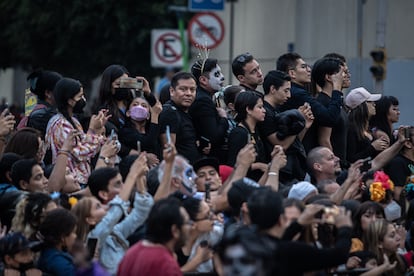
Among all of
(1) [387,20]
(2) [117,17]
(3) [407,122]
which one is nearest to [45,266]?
(3) [407,122]

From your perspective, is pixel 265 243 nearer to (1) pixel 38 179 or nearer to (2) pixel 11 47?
(1) pixel 38 179

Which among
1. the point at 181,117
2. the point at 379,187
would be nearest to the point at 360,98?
the point at 379,187

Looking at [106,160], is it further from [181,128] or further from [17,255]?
[17,255]

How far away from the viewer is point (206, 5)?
25.3 meters

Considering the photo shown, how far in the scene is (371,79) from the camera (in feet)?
73.3

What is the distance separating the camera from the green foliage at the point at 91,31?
116 ft

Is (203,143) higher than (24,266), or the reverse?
(203,143)

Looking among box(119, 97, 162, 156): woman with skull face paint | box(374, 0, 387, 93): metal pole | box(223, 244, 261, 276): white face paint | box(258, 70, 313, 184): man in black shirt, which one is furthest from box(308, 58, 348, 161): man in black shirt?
box(374, 0, 387, 93): metal pole

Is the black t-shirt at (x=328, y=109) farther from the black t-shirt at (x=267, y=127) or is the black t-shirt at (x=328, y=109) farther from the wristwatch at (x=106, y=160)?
the wristwatch at (x=106, y=160)

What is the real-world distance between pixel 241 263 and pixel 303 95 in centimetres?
689

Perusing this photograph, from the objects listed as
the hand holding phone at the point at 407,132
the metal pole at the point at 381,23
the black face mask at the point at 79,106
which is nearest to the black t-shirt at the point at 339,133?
the hand holding phone at the point at 407,132

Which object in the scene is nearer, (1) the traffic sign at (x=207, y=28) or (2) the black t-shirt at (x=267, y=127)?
(2) the black t-shirt at (x=267, y=127)

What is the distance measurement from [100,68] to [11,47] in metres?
3.36

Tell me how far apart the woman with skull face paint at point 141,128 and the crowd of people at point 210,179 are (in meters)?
0.01
